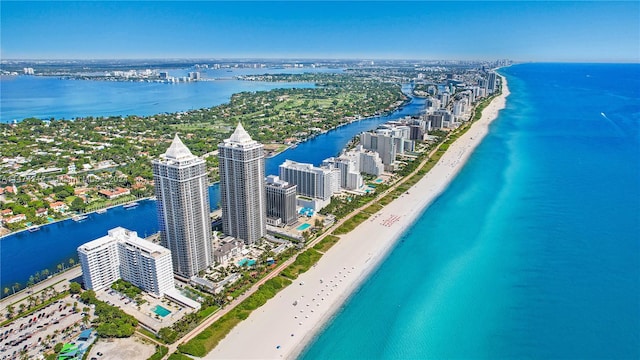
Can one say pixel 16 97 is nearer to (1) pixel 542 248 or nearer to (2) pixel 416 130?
(2) pixel 416 130

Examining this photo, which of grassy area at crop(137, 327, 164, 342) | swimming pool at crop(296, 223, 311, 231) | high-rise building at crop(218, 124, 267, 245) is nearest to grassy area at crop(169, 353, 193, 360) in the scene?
grassy area at crop(137, 327, 164, 342)

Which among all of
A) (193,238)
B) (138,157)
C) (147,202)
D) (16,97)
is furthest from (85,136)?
(16,97)

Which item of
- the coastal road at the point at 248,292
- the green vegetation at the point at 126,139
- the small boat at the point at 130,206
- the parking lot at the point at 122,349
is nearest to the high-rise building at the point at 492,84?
the green vegetation at the point at 126,139

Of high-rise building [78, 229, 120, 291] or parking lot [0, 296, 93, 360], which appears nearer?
parking lot [0, 296, 93, 360]

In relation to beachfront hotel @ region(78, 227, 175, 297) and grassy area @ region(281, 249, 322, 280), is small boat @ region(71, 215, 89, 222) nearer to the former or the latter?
beachfront hotel @ region(78, 227, 175, 297)

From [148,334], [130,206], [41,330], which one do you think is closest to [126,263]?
[41,330]
